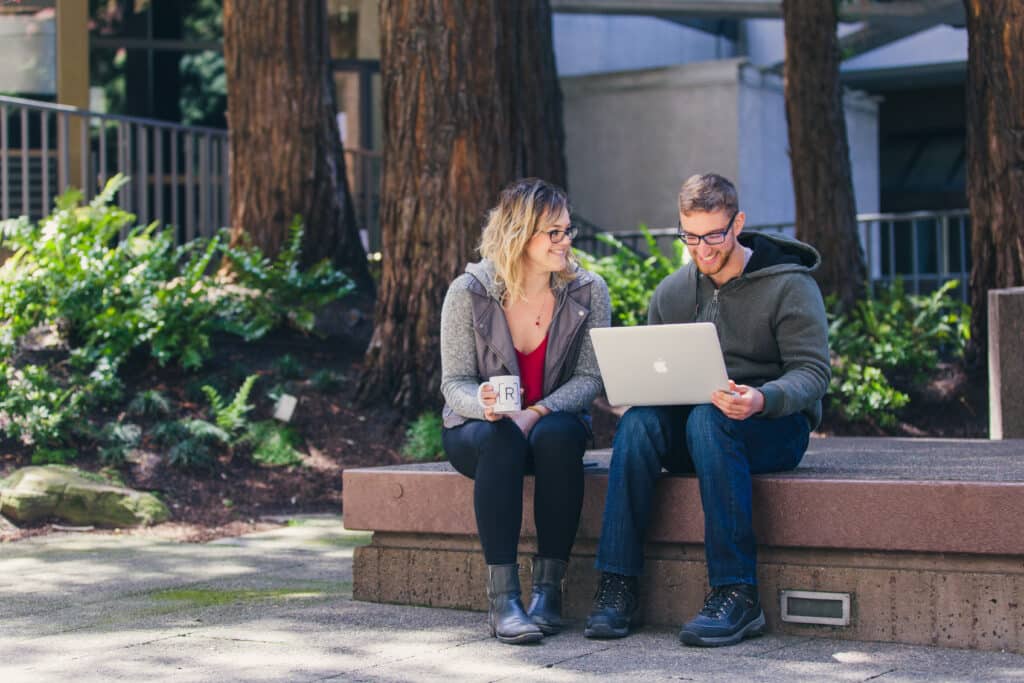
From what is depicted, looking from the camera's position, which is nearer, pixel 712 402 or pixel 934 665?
pixel 934 665

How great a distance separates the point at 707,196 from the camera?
213 inches

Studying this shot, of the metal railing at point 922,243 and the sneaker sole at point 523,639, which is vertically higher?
the metal railing at point 922,243

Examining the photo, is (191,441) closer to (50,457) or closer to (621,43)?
(50,457)

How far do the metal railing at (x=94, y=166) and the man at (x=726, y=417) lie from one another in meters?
8.06

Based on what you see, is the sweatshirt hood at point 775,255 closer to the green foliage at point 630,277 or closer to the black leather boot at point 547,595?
the black leather boot at point 547,595

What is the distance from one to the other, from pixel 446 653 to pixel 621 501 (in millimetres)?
800

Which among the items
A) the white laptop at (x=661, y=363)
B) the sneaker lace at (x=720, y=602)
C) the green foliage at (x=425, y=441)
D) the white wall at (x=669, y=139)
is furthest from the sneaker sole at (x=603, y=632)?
the white wall at (x=669, y=139)

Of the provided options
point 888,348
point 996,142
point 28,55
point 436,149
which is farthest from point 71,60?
point 996,142

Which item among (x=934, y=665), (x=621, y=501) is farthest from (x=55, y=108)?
(x=934, y=665)

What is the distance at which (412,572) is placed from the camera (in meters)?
5.96

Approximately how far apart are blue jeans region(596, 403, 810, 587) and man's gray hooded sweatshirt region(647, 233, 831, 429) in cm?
13

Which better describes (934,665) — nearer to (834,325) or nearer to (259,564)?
(259,564)

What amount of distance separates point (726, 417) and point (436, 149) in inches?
194

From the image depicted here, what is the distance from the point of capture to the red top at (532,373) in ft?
18.8
